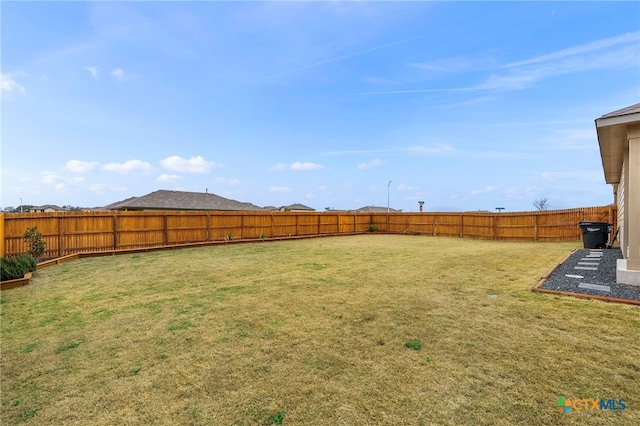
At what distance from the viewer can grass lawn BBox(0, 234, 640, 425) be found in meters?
2.00

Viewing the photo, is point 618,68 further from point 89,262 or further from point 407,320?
point 89,262

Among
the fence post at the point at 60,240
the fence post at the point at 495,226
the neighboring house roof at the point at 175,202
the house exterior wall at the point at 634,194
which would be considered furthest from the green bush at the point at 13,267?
the neighboring house roof at the point at 175,202

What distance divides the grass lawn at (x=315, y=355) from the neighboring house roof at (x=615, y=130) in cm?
310

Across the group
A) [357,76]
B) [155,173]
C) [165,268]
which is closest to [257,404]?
[165,268]

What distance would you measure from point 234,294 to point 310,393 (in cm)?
316

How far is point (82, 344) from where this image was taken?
3.17 meters

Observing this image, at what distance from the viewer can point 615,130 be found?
215 inches

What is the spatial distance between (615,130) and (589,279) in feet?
9.33

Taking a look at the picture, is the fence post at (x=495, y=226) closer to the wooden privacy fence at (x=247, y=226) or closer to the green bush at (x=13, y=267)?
the wooden privacy fence at (x=247, y=226)

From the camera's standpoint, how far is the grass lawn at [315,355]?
2.00 m

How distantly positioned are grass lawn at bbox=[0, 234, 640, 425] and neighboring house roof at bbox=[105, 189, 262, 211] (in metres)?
21.6

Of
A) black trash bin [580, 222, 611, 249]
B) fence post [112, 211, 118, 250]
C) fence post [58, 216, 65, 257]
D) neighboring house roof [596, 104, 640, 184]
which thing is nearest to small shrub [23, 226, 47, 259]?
fence post [58, 216, 65, 257]

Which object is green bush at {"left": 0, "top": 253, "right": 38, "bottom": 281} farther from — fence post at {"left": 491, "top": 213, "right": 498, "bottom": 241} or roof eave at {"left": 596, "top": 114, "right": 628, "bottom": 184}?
fence post at {"left": 491, "top": 213, "right": 498, "bottom": 241}

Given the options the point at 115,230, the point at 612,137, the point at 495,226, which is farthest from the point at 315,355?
the point at 495,226
